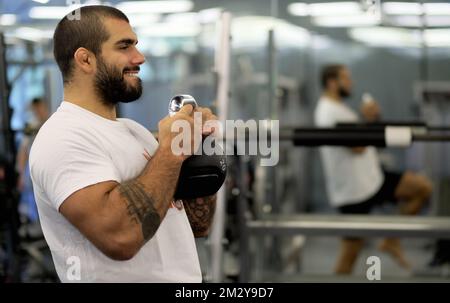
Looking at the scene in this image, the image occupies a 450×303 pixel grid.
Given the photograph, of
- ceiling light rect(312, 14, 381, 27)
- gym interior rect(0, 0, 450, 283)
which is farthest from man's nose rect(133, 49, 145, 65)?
ceiling light rect(312, 14, 381, 27)

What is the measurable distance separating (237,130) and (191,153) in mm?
1218

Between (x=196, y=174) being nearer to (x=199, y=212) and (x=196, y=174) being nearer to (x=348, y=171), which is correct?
(x=199, y=212)

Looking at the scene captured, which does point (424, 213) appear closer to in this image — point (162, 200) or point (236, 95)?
point (236, 95)

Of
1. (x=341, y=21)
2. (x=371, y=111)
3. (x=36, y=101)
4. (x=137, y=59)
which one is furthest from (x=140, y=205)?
(x=341, y=21)

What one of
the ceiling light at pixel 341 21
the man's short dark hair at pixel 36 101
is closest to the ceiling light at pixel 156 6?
the man's short dark hair at pixel 36 101

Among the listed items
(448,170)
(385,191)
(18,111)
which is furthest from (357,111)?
(18,111)

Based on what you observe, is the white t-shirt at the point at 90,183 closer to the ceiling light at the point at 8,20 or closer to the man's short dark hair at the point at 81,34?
the man's short dark hair at the point at 81,34

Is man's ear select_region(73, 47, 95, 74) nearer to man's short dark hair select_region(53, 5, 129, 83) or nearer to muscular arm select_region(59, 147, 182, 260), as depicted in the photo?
man's short dark hair select_region(53, 5, 129, 83)

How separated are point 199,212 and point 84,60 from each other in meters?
0.41

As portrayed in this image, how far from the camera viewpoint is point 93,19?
3.98 ft

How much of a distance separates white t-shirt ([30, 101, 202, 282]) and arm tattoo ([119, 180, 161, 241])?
4 centimetres

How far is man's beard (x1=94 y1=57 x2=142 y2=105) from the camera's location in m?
1.21

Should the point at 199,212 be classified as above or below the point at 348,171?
above

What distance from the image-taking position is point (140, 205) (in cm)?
116
